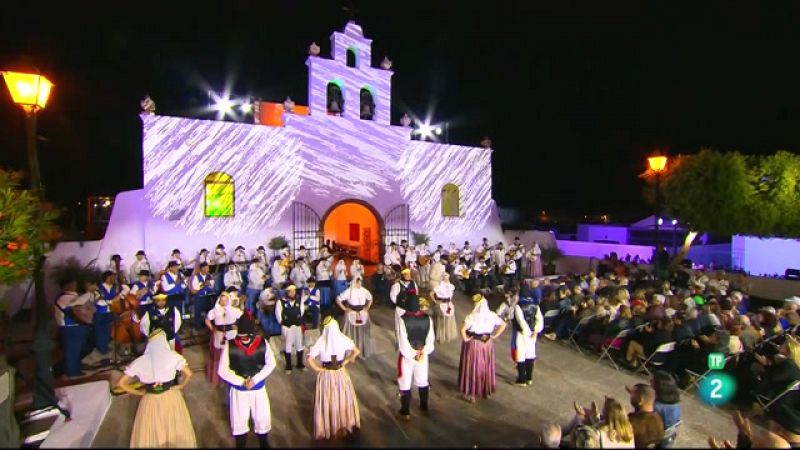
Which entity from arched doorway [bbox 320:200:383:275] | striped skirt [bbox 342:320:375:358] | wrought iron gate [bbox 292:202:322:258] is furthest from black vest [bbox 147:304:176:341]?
arched doorway [bbox 320:200:383:275]

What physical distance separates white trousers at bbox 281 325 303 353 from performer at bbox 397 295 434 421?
229cm

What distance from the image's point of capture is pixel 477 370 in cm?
655

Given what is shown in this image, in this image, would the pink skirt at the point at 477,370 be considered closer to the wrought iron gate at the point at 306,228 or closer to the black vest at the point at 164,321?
the black vest at the point at 164,321

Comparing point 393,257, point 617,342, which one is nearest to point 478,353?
point 617,342

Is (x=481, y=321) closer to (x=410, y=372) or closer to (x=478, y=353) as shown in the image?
(x=478, y=353)

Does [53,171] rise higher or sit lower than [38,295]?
higher

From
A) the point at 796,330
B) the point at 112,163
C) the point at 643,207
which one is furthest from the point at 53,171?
the point at 643,207

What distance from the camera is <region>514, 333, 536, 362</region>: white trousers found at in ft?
22.9

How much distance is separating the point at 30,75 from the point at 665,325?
400 inches

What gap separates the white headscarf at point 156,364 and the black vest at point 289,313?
243 centimetres

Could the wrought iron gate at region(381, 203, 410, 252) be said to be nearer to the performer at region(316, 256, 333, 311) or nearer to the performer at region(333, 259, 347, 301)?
the performer at region(333, 259, 347, 301)

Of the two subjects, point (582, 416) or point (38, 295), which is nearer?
point (582, 416)

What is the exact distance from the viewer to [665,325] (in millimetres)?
7461

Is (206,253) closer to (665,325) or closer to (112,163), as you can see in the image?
(665,325)
